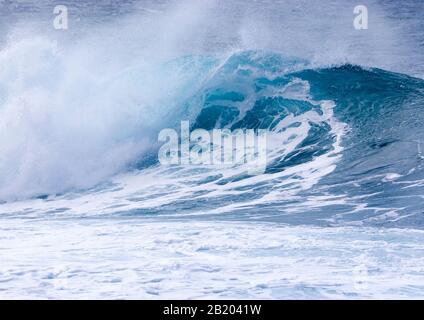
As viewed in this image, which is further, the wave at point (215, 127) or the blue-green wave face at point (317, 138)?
the wave at point (215, 127)

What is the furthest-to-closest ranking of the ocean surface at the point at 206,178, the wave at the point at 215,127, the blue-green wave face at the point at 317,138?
1. the wave at the point at 215,127
2. the blue-green wave face at the point at 317,138
3. the ocean surface at the point at 206,178

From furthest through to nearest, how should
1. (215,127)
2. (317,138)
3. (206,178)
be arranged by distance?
(215,127) → (317,138) → (206,178)

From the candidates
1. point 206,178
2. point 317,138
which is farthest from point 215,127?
point 206,178

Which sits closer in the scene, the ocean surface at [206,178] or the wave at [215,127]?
the ocean surface at [206,178]

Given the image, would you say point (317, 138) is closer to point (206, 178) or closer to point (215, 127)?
point (215, 127)

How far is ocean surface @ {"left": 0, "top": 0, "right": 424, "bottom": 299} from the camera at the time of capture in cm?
572

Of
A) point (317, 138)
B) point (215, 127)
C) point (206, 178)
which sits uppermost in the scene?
point (215, 127)

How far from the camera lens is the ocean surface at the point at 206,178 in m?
5.72

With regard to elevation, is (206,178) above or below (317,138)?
below

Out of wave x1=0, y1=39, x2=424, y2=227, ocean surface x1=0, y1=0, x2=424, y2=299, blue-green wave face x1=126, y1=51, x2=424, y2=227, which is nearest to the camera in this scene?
ocean surface x1=0, y1=0, x2=424, y2=299

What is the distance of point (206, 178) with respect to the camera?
34.4 ft

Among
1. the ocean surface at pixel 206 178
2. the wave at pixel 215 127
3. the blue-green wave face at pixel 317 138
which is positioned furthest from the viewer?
the wave at pixel 215 127

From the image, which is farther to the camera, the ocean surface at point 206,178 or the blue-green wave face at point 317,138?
the blue-green wave face at point 317,138
